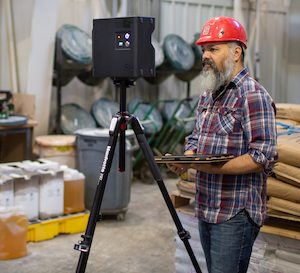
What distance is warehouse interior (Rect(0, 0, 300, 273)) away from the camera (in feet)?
9.49

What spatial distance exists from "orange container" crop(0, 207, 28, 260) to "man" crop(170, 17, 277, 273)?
202 centimetres

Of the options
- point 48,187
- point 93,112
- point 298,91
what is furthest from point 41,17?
point 298,91

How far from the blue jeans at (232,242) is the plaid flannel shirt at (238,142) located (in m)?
0.03

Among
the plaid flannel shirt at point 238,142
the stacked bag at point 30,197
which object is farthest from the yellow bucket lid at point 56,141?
the plaid flannel shirt at point 238,142

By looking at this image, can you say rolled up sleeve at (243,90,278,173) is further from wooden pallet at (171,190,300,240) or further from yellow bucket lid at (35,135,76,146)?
yellow bucket lid at (35,135,76,146)

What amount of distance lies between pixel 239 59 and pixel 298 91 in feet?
21.7

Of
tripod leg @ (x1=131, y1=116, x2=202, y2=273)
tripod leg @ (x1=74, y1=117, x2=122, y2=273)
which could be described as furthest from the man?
tripod leg @ (x1=74, y1=117, x2=122, y2=273)

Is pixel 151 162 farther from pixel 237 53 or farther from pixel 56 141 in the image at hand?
pixel 56 141

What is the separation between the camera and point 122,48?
89.3 inches

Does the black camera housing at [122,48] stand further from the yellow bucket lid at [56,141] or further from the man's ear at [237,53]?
the yellow bucket lid at [56,141]

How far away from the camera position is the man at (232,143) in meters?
1.96

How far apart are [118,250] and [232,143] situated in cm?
220

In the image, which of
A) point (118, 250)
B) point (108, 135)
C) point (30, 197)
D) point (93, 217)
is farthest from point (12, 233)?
point (93, 217)

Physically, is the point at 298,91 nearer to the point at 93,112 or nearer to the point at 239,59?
the point at 93,112
